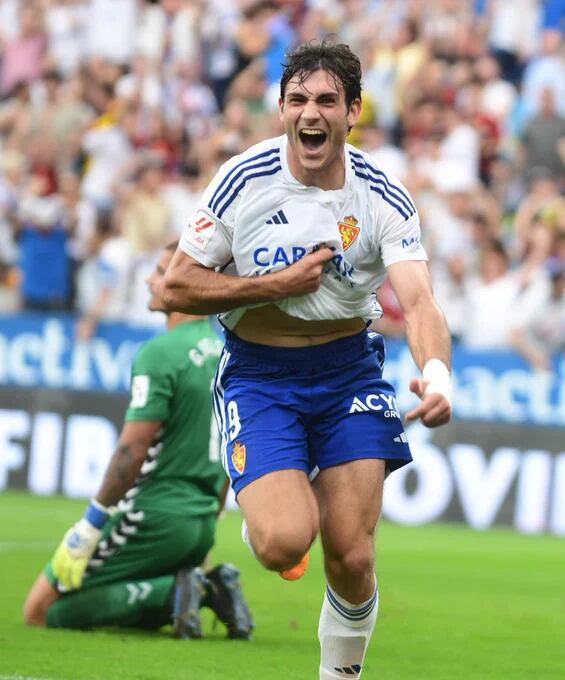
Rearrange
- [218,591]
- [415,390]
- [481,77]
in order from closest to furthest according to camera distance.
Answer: [415,390]
[218,591]
[481,77]

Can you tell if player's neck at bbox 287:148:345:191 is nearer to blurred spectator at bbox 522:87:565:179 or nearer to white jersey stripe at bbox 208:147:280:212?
white jersey stripe at bbox 208:147:280:212

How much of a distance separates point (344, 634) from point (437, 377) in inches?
48.0

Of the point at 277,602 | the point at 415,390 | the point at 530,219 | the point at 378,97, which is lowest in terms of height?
the point at 277,602

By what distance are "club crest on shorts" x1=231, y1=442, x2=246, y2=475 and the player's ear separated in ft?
4.55

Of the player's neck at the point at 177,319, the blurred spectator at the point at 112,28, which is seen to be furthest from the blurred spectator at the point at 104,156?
the player's neck at the point at 177,319

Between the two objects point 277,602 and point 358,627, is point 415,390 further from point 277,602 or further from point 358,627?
point 277,602

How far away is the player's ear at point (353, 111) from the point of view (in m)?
6.42

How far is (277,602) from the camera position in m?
10.2

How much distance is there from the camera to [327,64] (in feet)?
20.9

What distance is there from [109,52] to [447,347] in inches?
647

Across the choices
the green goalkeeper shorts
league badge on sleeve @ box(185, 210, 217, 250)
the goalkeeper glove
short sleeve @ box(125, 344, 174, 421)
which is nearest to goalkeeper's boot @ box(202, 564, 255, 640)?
Result: the green goalkeeper shorts

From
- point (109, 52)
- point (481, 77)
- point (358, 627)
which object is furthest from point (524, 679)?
point (109, 52)

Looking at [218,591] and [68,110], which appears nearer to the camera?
[218,591]

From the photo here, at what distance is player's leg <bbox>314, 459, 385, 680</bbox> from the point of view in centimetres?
617
